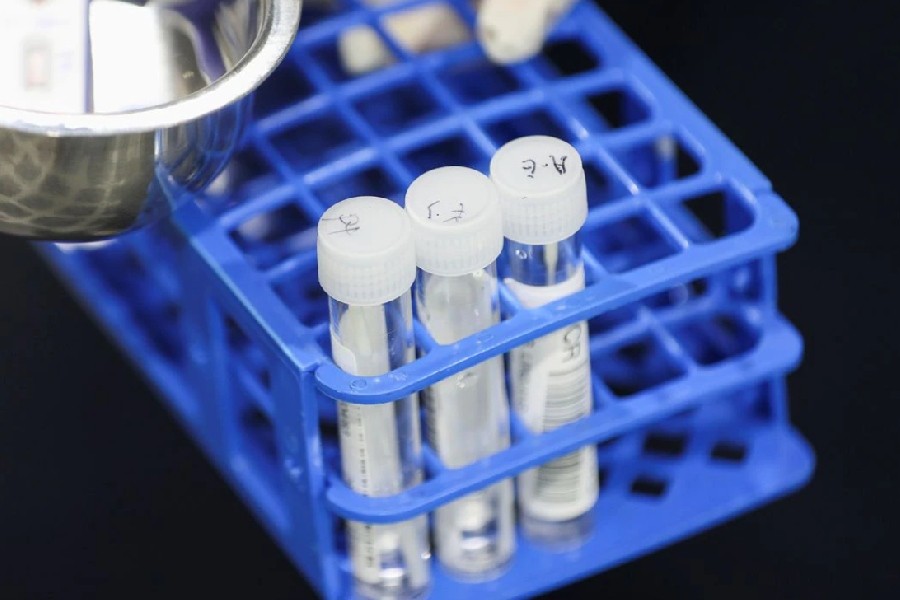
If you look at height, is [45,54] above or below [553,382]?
above

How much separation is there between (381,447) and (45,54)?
0.23 m

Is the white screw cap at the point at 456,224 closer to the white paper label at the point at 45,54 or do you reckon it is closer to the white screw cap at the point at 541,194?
the white screw cap at the point at 541,194

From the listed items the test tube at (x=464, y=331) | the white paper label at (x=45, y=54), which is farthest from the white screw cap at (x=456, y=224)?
the white paper label at (x=45, y=54)

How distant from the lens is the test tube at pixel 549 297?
71 cm

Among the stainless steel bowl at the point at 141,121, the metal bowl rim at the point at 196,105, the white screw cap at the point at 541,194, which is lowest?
the white screw cap at the point at 541,194

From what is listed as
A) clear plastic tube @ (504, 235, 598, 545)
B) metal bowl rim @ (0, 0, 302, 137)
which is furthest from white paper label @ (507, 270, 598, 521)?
metal bowl rim @ (0, 0, 302, 137)

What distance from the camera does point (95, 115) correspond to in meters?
0.69

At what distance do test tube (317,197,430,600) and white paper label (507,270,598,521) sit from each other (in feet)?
0.16

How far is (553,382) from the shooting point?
749 mm

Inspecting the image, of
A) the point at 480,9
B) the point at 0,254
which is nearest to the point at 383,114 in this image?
the point at 480,9

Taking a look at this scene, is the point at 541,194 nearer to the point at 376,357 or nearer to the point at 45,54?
the point at 376,357

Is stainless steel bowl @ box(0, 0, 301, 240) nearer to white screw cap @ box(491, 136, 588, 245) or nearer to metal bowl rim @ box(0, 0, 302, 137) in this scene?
metal bowl rim @ box(0, 0, 302, 137)

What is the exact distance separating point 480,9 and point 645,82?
0.09 metres

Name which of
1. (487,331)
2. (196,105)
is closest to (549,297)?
(487,331)
